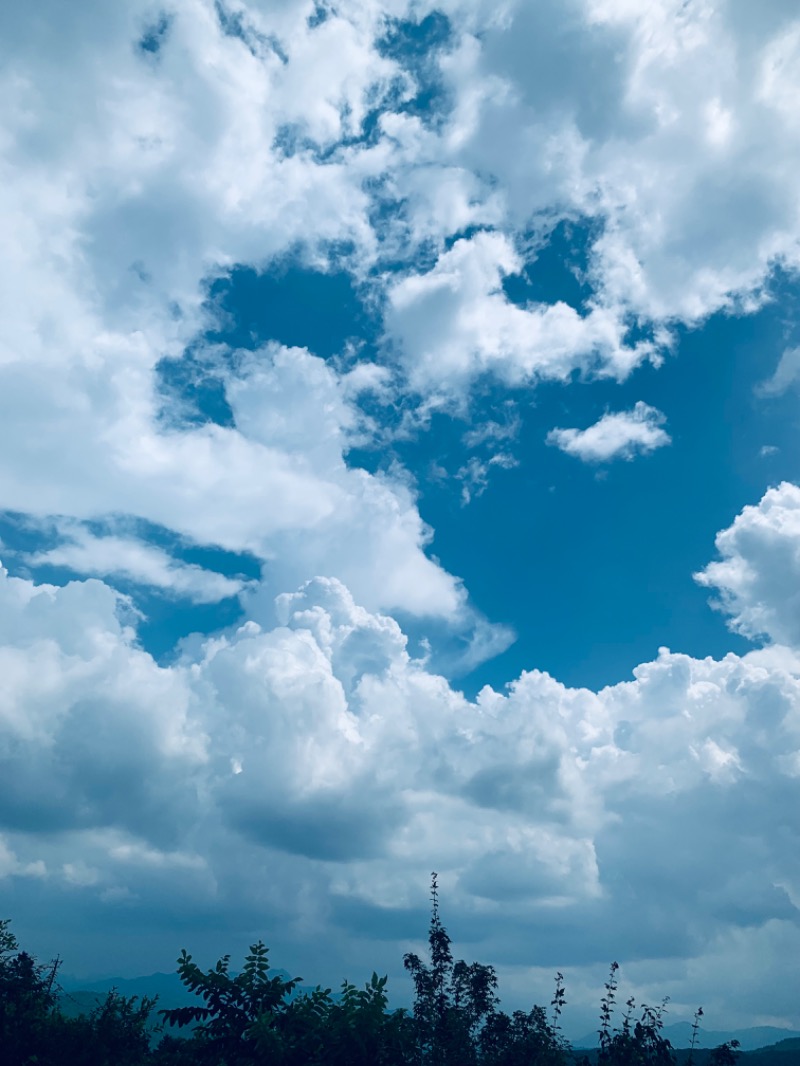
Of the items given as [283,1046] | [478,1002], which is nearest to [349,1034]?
[283,1046]

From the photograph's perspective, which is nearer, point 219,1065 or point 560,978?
point 219,1065

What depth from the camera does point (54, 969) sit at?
88375 mm

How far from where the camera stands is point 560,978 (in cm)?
3008

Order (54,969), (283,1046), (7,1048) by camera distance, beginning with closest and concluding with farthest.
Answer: (283,1046) < (7,1048) < (54,969)

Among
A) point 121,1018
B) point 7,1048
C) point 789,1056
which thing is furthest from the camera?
point 789,1056

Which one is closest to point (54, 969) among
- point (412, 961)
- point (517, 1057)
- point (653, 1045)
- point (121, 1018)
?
point (412, 961)

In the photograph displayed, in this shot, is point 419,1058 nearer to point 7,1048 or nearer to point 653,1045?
point 653,1045

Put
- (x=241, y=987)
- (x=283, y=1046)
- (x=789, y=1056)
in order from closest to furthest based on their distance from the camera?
(x=283, y=1046) < (x=241, y=987) < (x=789, y=1056)

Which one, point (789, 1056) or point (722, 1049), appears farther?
point (789, 1056)

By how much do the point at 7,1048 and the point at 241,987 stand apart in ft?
38.6

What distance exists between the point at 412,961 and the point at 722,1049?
21834 millimetres

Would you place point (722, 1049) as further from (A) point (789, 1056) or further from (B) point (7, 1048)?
(A) point (789, 1056)

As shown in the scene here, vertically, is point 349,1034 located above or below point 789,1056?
above

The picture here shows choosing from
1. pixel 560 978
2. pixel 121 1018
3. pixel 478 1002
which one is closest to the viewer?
pixel 121 1018
